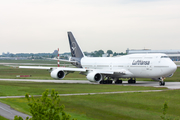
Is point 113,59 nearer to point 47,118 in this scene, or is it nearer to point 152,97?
point 152,97

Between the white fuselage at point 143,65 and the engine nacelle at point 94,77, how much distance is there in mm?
2996

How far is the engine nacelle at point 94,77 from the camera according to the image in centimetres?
5178

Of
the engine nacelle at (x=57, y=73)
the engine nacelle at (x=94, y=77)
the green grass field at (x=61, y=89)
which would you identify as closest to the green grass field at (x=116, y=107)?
the green grass field at (x=61, y=89)

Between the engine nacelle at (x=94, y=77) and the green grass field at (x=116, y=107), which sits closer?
the green grass field at (x=116, y=107)

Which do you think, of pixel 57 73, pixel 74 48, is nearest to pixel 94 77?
pixel 57 73

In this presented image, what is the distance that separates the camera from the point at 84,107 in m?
26.6

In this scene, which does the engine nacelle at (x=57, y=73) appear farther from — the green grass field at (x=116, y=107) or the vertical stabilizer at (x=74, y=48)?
the green grass field at (x=116, y=107)

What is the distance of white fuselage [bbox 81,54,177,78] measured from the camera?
47844mm

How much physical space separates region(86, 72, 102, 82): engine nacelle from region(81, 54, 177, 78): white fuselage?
2996mm

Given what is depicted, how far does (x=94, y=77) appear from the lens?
51812 millimetres

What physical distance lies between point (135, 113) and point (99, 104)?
5.16 m

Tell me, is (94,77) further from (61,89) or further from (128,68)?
(61,89)

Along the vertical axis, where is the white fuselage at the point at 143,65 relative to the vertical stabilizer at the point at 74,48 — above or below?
below

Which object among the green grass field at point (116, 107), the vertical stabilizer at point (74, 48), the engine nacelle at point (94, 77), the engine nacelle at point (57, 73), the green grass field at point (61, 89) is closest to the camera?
the green grass field at point (116, 107)
